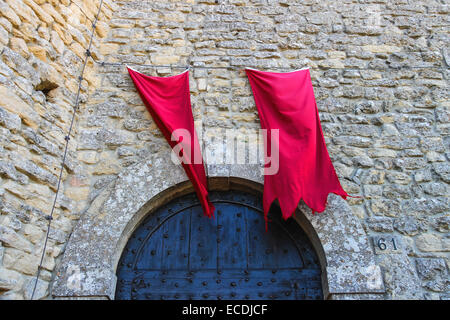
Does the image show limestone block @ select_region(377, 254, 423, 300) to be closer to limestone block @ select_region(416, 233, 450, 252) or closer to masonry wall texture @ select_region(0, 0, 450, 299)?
masonry wall texture @ select_region(0, 0, 450, 299)

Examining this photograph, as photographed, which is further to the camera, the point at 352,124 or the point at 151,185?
the point at 352,124

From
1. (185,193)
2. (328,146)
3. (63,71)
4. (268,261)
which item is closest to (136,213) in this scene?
(185,193)

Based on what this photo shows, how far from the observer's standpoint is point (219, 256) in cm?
309

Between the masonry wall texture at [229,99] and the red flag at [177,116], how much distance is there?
0.38ft

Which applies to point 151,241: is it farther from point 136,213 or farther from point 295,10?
point 295,10

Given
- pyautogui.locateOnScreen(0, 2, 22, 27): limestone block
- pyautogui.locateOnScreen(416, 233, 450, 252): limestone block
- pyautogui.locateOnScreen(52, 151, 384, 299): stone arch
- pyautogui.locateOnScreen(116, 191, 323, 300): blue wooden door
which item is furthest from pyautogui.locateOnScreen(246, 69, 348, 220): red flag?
pyautogui.locateOnScreen(0, 2, 22, 27): limestone block

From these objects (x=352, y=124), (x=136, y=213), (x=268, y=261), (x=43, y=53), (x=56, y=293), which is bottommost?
(x=56, y=293)

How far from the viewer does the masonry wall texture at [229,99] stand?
2.85 metres

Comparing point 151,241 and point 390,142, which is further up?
point 390,142

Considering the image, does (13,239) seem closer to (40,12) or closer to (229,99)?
(40,12)

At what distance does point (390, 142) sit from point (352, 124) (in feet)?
1.09

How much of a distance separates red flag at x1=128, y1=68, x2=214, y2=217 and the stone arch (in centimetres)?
12

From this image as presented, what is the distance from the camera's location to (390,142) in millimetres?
3393

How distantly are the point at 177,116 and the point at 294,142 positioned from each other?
0.96 m
